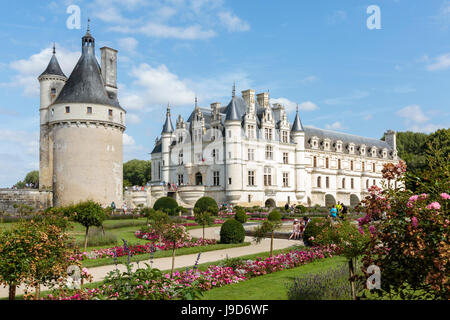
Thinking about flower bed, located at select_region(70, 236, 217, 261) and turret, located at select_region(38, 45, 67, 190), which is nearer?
flower bed, located at select_region(70, 236, 217, 261)

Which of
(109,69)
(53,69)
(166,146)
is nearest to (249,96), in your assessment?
(166,146)

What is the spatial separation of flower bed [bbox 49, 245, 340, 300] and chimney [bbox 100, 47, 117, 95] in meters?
30.6

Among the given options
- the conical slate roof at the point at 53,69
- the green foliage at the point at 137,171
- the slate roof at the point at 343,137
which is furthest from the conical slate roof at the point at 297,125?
the green foliage at the point at 137,171

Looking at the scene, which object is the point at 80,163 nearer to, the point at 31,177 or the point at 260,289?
the point at 260,289

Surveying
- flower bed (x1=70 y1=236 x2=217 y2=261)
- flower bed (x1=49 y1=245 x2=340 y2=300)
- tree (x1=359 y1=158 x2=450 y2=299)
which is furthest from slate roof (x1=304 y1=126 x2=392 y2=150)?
tree (x1=359 y1=158 x2=450 y2=299)

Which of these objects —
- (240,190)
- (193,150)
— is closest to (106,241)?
(240,190)

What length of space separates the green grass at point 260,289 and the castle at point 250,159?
3146 cm

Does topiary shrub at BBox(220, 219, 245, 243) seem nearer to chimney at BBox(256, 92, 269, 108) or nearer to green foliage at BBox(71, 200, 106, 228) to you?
green foliage at BBox(71, 200, 106, 228)

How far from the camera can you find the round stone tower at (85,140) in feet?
117

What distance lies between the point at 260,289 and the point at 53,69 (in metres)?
37.2

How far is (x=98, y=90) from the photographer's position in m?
37.2

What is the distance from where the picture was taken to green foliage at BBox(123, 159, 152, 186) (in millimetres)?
72625
